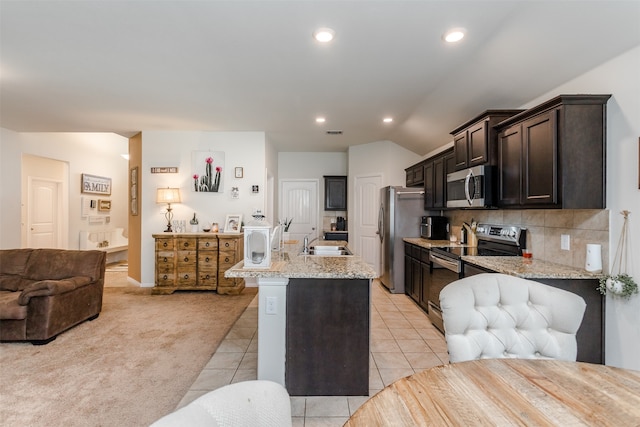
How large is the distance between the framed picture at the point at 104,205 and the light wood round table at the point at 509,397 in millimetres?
8174

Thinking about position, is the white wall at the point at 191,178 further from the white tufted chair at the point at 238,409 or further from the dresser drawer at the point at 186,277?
the white tufted chair at the point at 238,409

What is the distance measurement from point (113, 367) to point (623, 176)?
4.02 m

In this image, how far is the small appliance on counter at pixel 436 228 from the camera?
181 inches

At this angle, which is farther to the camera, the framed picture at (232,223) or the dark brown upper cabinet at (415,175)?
the framed picture at (232,223)

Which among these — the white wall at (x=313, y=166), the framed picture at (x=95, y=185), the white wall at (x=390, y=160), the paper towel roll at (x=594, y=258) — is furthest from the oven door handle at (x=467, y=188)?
the framed picture at (x=95, y=185)

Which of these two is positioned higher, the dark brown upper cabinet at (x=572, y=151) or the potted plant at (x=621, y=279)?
the dark brown upper cabinet at (x=572, y=151)

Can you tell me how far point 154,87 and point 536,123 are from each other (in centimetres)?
368

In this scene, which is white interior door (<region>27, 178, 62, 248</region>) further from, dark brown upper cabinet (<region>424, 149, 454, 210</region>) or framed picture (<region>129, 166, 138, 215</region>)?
dark brown upper cabinet (<region>424, 149, 454, 210</region>)

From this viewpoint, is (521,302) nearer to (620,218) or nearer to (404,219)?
(620,218)

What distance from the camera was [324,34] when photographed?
2383 millimetres

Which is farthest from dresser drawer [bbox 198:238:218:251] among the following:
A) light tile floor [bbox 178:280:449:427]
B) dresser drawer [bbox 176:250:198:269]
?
light tile floor [bbox 178:280:449:427]

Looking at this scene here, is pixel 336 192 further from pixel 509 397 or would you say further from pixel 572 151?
pixel 509 397

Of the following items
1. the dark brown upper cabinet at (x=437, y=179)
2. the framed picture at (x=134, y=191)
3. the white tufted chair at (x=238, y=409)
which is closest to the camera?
the white tufted chair at (x=238, y=409)

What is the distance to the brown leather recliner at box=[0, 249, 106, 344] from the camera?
2.97 m
